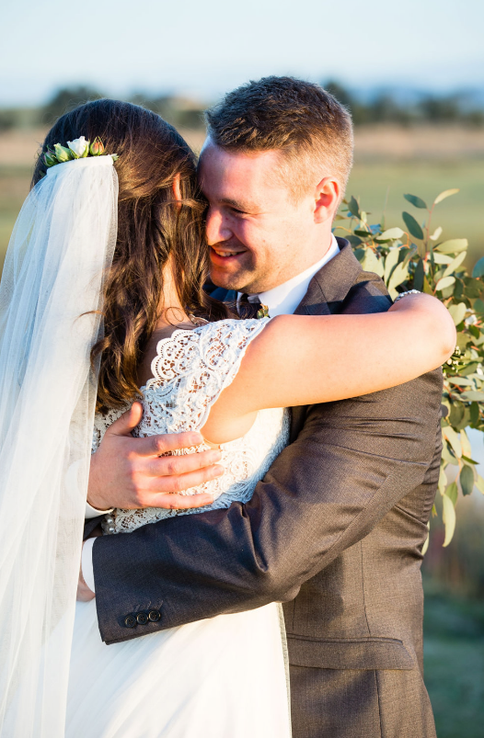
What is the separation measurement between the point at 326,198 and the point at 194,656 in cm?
173

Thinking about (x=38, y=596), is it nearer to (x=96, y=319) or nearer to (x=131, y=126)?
(x=96, y=319)

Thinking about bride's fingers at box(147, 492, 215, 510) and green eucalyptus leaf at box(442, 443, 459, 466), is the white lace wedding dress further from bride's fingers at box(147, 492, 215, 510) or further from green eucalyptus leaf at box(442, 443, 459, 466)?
green eucalyptus leaf at box(442, 443, 459, 466)

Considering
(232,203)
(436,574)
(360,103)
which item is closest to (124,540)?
(232,203)

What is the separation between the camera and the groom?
179cm

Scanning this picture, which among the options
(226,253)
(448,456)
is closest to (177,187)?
(226,253)

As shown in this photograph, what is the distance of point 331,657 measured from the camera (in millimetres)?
1983

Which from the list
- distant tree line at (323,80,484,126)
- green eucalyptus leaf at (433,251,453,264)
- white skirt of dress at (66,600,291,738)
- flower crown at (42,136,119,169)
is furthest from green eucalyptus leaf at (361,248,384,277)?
distant tree line at (323,80,484,126)

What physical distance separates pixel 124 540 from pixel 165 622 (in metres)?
0.26

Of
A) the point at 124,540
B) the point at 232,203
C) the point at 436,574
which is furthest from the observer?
the point at 436,574

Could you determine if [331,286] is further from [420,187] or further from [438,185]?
[438,185]

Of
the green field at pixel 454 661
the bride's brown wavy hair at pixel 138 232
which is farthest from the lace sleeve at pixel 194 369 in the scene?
the green field at pixel 454 661

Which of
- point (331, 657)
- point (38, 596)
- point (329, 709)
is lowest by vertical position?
point (329, 709)

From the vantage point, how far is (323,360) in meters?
1.78

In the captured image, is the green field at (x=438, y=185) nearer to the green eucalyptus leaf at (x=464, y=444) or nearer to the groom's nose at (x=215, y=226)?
the green eucalyptus leaf at (x=464, y=444)
